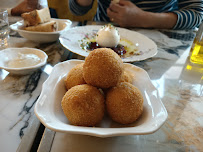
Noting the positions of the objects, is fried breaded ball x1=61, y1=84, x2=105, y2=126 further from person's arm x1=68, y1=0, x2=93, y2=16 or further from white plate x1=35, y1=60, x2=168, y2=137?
person's arm x1=68, y1=0, x2=93, y2=16

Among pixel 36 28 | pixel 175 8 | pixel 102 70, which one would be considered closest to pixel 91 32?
pixel 36 28

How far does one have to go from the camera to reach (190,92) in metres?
0.75

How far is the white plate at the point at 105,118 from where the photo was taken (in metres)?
0.40

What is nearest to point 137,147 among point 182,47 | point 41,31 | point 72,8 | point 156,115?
point 156,115

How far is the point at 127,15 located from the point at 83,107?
125 cm

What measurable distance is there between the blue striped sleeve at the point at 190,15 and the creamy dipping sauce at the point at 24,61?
1.32 m

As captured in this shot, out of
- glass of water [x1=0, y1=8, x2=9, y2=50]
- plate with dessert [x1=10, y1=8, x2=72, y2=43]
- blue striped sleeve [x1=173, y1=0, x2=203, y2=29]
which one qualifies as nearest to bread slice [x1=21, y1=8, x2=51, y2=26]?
plate with dessert [x1=10, y1=8, x2=72, y2=43]

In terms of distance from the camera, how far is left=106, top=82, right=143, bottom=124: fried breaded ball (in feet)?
1.57

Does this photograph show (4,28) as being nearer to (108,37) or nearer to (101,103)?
(108,37)

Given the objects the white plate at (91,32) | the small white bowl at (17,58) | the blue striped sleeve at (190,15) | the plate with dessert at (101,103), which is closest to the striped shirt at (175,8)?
the blue striped sleeve at (190,15)

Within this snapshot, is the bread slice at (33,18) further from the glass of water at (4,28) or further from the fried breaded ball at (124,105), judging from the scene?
the fried breaded ball at (124,105)

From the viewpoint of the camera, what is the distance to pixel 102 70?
0.50m

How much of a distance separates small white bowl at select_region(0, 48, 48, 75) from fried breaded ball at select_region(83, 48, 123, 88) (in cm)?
33

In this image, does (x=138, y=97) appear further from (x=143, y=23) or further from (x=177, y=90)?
(x=143, y=23)
